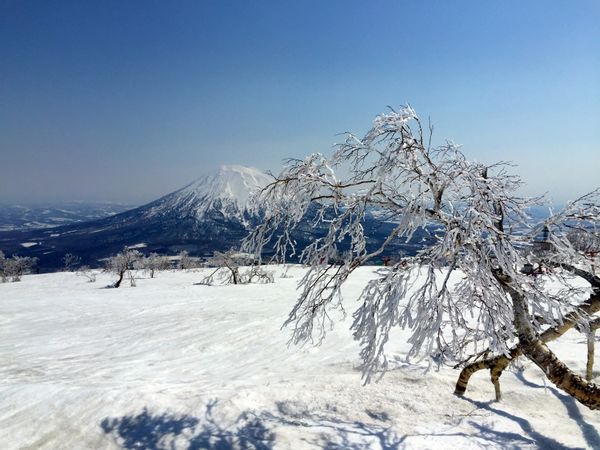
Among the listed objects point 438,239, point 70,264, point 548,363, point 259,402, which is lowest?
point 70,264

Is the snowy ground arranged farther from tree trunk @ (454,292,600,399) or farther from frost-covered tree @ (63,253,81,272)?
frost-covered tree @ (63,253,81,272)

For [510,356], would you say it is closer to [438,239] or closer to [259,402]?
[438,239]

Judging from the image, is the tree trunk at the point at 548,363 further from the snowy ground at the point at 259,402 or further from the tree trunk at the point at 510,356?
the snowy ground at the point at 259,402

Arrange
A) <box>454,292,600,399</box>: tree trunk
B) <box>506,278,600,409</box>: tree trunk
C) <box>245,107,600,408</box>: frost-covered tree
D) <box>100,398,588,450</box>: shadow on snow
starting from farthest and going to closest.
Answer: <box>454,292,600,399</box>: tree trunk
<box>506,278,600,409</box>: tree trunk
<box>100,398,588,450</box>: shadow on snow
<box>245,107,600,408</box>: frost-covered tree

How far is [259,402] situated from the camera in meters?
6.86

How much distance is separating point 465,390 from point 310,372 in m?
3.64

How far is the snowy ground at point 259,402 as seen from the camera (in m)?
5.62

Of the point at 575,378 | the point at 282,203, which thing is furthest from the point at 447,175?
the point at 575,378

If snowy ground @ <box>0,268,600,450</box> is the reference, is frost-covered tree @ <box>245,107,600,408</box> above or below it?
above

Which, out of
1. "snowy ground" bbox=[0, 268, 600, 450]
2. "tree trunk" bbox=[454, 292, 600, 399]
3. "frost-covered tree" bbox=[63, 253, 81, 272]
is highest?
"tree trunk" bbox=[454, 292, 600, 399]

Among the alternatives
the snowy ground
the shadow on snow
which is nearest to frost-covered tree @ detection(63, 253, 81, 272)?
the snowy ground

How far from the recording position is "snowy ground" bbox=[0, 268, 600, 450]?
5.62 metres

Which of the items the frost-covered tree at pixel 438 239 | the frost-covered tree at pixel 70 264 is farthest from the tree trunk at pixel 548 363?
the frost-covered tree at pixel 70 264

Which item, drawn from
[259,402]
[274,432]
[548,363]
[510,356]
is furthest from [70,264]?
[548,363]
